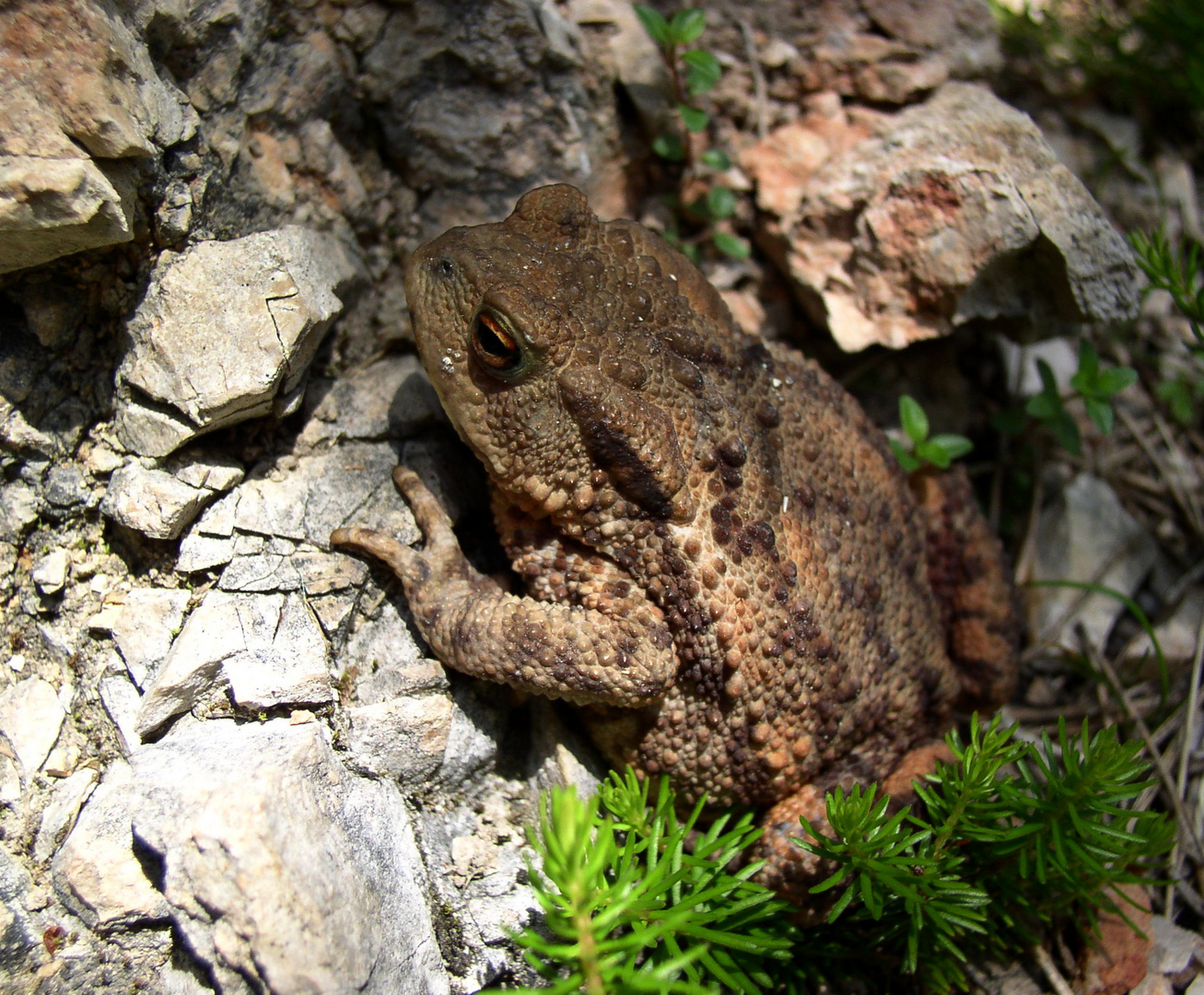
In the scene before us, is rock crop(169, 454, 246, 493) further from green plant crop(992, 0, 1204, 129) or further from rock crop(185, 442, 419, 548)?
green plant crop(992, 0, 1204, 129)

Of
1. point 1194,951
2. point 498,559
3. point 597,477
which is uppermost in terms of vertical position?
point 597,477

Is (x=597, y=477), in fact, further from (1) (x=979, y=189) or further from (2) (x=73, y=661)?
(1) (x=979, y=189)

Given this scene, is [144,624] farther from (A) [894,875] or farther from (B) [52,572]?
(A) [894,875]

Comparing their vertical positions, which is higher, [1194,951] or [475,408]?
[475,408]

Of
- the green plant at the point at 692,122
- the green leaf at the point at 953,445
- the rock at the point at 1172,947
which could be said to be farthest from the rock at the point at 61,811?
the rock at the point at 1172,947

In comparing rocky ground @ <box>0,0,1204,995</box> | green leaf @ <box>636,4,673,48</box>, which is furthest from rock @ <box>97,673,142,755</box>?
green leaf @ <box>636,4,673,48</box>

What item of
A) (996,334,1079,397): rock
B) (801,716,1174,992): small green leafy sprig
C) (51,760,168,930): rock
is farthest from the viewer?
(996,334,1079,397): rock

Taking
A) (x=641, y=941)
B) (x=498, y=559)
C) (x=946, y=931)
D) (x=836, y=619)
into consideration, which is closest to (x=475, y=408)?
(x=498, y=559)
